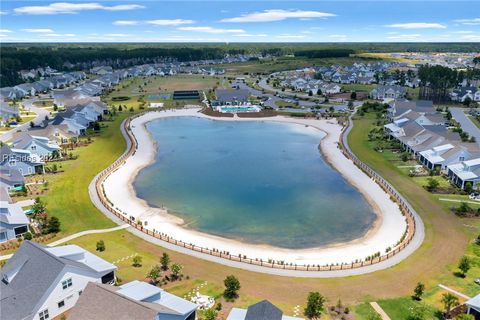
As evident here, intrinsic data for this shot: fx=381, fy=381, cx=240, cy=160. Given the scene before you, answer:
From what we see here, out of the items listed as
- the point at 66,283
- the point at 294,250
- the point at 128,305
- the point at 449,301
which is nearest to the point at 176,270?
the point at 66,283

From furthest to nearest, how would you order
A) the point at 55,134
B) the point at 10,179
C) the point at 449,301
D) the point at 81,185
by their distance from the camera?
the point at 55,134
the point at 81,185
the point at 10,179
the point at 449,301

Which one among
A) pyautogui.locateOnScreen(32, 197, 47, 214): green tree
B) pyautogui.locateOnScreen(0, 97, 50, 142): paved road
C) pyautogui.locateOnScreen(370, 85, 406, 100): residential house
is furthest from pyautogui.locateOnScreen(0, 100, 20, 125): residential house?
pyautogui.locateOnScreen(370, 85, 406, 100): residential house

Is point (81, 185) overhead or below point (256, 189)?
overhead

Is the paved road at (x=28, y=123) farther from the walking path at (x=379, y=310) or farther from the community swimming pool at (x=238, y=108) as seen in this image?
the walking path at (x=379, y=310)

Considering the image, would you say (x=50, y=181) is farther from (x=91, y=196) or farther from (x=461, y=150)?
(x=461, y=150)

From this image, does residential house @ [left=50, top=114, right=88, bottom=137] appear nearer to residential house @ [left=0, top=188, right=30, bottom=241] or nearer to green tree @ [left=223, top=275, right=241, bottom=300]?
residential house @ [left=0, top=188, right=30, bottom=241]

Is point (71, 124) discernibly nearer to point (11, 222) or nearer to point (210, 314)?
point (11, 222)

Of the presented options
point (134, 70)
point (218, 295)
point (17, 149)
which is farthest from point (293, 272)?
point (134, 70)
